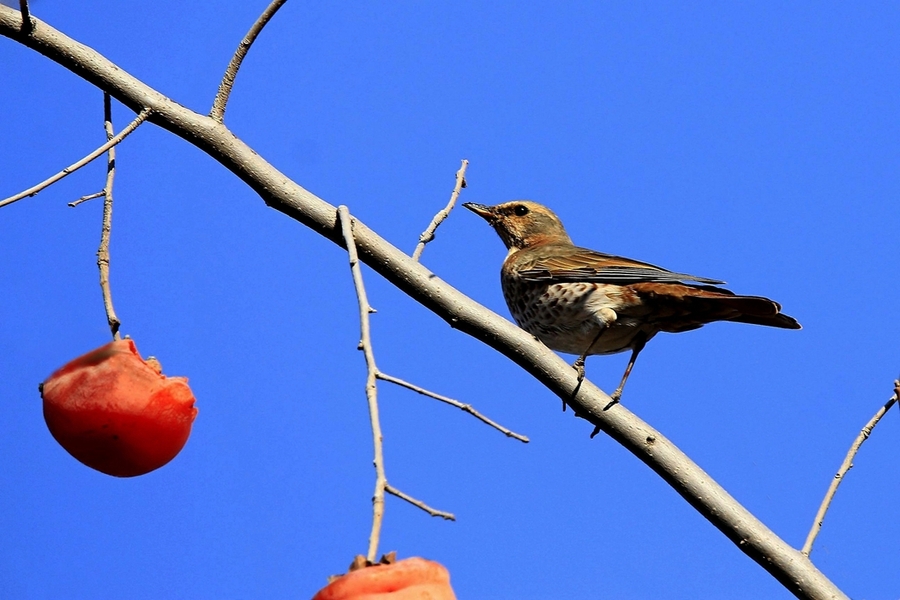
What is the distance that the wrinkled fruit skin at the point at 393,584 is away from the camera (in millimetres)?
2191

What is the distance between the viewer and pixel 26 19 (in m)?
3.54

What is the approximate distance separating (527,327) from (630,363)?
4.07 feet

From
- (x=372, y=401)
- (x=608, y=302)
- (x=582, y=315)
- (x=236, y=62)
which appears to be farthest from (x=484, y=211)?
(x=372, y=401)

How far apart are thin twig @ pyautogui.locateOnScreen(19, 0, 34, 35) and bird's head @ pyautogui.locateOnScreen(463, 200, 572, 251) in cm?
538

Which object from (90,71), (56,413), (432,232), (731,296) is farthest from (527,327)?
(56,413)

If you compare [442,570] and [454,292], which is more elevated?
[454,292]

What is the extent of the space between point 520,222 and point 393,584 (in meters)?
6.72

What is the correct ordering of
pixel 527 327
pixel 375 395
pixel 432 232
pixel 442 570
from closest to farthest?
pixel 442 570 < pixel 375 395 < pixel 432 232 < pixel 527 327

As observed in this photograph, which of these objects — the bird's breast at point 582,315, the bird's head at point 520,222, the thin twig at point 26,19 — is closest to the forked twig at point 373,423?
the thin twig at point 26,19

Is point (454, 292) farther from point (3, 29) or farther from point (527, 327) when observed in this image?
point (527, 327)

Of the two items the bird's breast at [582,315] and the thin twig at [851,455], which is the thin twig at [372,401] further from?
the bird's breast at [582,315]

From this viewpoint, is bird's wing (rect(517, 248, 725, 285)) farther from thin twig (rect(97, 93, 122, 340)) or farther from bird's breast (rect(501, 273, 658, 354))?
thin twig (rect(97, 93, 122, 340))

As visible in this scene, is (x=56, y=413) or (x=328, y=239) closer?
(x=56, y=413)

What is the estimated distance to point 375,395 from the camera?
2551 millimetres
